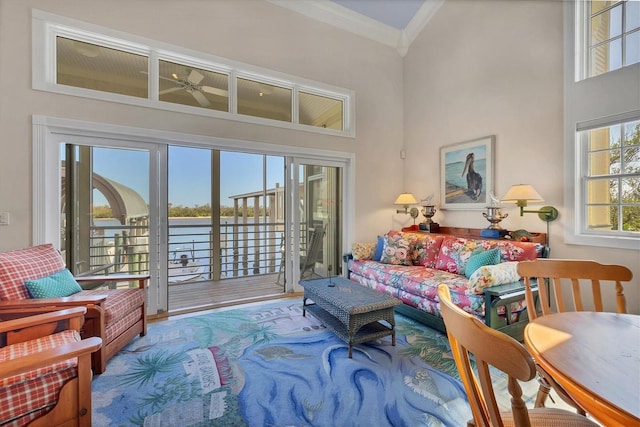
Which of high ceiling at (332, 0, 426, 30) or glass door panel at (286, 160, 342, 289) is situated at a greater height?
high ceiling at (332, 0, 426, 30)

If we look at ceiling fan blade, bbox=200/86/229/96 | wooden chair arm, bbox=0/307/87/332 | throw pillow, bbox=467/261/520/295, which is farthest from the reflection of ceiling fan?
throw pillow, bbox=467/261/520/295

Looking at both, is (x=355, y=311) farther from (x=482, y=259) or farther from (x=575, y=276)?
(x=482, y=259)

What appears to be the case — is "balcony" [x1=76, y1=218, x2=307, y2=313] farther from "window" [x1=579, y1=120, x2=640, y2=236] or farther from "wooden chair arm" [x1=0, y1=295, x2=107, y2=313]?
"window" [x1=579, y1=120, x2=640, y2=236]

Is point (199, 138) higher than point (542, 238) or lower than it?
higher

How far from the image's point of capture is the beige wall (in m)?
2.64

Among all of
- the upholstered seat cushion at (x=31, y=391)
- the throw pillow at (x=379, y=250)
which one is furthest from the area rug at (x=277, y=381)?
the throw pillow at (x=379, y=250)

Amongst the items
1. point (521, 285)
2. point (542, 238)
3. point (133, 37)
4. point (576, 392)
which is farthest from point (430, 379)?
point (133, 37)

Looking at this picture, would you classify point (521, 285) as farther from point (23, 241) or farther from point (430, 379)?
point (23, 241)

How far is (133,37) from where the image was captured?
307cm

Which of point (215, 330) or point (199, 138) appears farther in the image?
point (199, 138)

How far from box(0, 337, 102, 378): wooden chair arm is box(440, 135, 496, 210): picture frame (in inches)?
162

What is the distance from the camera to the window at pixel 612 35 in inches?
104

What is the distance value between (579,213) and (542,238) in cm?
41

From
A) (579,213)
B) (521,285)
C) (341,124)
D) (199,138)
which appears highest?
(341,124)
